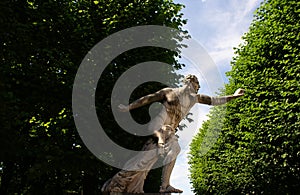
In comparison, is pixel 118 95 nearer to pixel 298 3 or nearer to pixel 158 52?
pixel 158 52

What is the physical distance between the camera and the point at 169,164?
291 inches

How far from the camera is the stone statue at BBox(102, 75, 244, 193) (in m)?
6.98


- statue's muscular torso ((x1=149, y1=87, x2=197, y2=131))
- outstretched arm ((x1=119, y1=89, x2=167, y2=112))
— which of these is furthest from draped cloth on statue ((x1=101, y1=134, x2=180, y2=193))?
outstretched arm ((x1=119, y1=89, x2=167, y2=112))

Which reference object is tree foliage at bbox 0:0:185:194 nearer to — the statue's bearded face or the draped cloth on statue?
the draped cloth on statue

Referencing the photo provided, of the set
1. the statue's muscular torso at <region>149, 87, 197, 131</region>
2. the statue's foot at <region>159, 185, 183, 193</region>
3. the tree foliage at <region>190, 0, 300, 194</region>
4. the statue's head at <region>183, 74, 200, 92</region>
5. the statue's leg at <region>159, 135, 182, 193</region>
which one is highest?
the tree foliage at <region>190, 0, 300, 194</region>

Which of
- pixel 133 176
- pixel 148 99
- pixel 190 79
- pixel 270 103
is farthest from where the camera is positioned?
pixel 270 103

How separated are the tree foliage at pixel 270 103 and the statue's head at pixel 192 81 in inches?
265

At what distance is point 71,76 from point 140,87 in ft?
8.49

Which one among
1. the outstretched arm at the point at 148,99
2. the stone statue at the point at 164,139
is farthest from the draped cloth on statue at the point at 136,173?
the outstretched arm at the point at 148,99

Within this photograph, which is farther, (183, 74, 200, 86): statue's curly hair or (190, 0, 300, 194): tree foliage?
(190, 0, 300, 194): tree foliage

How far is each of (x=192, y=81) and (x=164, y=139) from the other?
1710 millimetres

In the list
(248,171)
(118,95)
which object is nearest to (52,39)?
(118,95)

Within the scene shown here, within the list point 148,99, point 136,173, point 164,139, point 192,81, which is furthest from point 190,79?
point 136,173

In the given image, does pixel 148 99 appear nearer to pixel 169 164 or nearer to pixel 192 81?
pixel 192 81
